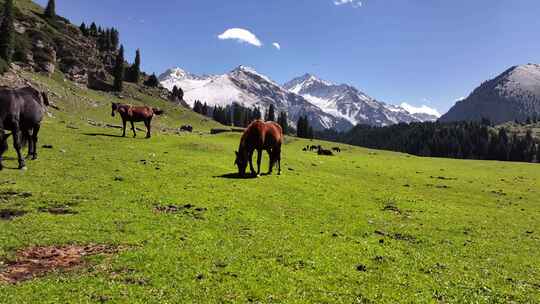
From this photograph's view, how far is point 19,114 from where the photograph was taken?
83.6 feet

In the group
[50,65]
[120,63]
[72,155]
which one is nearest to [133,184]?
[72,155]

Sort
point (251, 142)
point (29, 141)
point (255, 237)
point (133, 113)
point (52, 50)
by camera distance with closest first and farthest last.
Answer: point (255, 237)
point (29, 141)
point (251, 142)
point (133, 113)
point (52, 50)

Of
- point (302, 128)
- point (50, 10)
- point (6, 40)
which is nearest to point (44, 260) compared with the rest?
point (6, 40)

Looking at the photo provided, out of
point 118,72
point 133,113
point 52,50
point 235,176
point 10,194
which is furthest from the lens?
point 118,72

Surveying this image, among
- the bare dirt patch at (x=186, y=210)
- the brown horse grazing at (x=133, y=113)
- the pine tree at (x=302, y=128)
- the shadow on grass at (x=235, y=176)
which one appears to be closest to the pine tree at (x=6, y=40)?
the brown horse grazing at (x=133, y=113)

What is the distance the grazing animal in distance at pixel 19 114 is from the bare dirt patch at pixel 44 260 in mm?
13146

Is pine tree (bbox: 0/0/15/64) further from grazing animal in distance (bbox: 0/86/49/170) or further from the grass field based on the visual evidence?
grazing animal in distance (bbox: 0/86/49/170)

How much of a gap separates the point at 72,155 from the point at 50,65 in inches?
3832

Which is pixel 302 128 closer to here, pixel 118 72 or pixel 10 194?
pixel 118 72

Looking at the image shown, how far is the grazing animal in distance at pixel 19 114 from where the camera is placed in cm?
2389

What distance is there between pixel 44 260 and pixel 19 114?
54.6 feet

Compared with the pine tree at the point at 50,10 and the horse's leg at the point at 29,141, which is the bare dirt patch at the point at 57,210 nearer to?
the horse's leg at the point at 29,141

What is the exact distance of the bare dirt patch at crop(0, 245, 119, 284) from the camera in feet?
38.4

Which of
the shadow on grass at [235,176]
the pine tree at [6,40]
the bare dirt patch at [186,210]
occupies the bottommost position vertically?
the bare dirt patch at [186,210]
